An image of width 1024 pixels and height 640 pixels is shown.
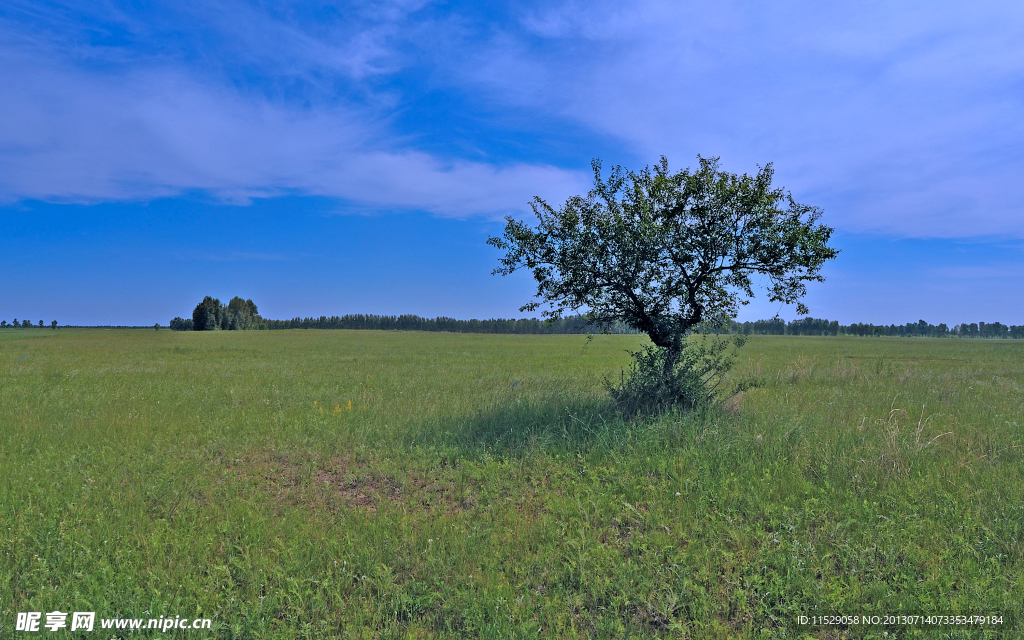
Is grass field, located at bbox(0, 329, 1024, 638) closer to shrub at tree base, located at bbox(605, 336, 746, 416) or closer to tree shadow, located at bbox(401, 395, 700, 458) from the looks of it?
tree shadow, located at bbox(401, 395, 700, 458)

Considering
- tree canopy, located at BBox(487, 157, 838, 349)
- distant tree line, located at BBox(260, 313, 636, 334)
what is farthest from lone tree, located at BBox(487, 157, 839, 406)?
distant tree line, located at BBox(260, 313, 636, 334)

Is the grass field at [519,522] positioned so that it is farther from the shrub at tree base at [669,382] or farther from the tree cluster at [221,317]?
the tree cluster at [221,317]

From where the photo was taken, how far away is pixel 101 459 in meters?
8.64

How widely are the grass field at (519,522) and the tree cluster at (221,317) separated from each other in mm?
115126

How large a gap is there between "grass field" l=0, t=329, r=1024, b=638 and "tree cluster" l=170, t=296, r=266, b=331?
378ft

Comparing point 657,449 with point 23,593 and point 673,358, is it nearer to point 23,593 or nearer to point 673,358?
point 673,358

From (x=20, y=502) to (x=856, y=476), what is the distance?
12.1m

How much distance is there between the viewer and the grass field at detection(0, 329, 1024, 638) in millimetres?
4770

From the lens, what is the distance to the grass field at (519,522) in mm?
4770

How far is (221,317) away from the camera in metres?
115

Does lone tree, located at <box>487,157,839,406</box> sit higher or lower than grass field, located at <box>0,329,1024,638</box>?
higher

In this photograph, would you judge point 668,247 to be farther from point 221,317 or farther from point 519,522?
point 221,317

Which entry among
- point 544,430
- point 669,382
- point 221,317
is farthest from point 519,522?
point 221,317

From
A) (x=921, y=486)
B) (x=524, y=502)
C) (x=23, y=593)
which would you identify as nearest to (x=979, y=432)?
(x=921, y=486)
